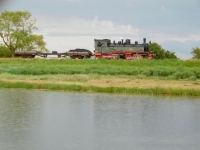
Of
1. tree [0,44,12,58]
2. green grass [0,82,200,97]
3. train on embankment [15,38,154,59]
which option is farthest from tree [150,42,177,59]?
green grass [0,82,200,97]

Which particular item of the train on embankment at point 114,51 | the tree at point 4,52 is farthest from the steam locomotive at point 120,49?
the tree at point 4,52

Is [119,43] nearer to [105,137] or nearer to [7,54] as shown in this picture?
[7,54]

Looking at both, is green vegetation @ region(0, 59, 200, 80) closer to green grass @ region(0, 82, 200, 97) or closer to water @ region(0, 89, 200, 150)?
green grass @ region(0, 82, 200, 97)

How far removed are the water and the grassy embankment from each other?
1757 millimetres

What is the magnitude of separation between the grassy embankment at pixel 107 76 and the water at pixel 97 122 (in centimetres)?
176

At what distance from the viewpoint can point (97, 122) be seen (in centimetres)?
1241

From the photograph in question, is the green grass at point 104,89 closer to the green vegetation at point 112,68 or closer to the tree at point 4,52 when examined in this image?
the green vegetation at point 112,68

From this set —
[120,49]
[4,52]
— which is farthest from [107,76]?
[4,52]

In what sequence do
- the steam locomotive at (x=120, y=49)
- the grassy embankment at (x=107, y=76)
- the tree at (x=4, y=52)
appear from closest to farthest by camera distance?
1. the grassy embankment at (x=107, y=76)
2. the steam locomotive at (x=120, y=49)
3. the tree at (x=4, y=52)

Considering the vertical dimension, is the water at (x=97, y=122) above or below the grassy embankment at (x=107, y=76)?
below

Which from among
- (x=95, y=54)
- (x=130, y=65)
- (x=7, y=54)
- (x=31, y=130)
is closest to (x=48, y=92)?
(x=31, y=130)

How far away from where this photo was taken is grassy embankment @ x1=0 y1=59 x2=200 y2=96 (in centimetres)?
2012

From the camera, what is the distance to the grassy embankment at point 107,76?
20117 millimetres

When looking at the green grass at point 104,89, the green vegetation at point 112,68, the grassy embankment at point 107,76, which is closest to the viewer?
the green grass at point 104,89
